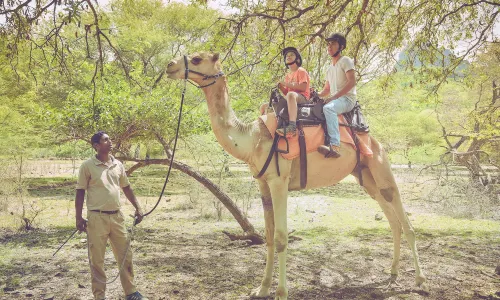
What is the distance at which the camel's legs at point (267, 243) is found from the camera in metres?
4.73

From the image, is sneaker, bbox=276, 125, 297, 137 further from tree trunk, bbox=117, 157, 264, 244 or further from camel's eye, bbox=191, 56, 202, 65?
tree trunk, bbox=117, 157, 264, 244

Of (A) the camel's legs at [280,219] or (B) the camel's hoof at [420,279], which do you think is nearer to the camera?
(A) the camel's legs at [280,219]

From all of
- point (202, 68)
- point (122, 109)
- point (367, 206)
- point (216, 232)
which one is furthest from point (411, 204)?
point (202, 68)

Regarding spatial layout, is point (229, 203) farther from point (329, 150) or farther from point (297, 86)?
point (297, 86)

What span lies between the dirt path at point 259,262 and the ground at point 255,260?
0.02 metres

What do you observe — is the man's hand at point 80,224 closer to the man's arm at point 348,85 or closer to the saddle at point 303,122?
the saddle at point 303,122

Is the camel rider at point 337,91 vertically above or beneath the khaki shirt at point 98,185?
above

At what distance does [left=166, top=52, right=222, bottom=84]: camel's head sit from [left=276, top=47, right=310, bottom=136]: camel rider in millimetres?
870

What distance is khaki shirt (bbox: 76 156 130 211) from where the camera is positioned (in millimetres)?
4160

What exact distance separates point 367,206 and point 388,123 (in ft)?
39.5

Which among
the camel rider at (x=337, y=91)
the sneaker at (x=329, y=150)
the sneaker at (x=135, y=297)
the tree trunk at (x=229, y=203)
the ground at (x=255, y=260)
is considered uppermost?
the camel rider at (x=337, y=91)

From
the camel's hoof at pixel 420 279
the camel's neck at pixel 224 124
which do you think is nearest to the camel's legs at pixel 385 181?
the camel's hoof at pixel 420 279

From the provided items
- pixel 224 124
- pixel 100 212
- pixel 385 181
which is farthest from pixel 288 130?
pixel 100 212

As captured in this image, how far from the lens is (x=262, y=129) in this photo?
476cm
